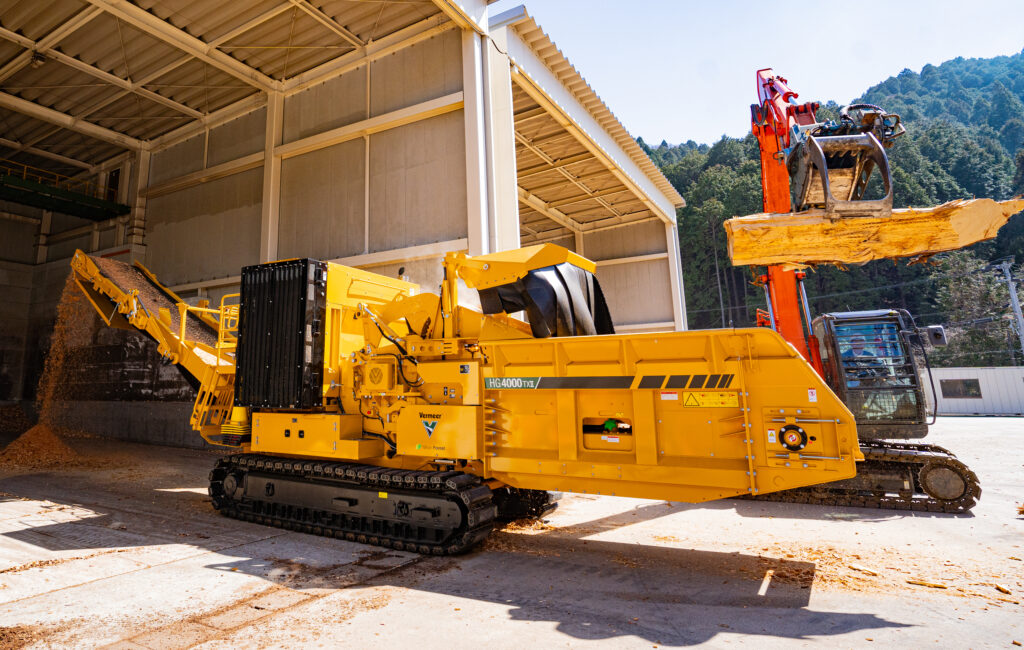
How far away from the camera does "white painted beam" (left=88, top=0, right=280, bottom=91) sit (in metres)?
11.1

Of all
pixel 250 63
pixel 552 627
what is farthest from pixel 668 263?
pixel 552 627

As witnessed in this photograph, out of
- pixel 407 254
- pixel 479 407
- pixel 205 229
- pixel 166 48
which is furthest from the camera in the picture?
pixel 205 229

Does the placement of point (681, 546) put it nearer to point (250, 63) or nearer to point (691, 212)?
point (250, 63)

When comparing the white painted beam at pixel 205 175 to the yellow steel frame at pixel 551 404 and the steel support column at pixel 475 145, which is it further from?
the yellow steel frame at pixel 551 404

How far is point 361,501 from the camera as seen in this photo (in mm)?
5461

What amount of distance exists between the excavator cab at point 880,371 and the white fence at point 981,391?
2064cm

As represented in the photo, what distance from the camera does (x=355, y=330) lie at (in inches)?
249

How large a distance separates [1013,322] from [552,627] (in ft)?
132

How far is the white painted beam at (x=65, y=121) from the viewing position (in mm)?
14906

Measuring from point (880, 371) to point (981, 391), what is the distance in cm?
2137

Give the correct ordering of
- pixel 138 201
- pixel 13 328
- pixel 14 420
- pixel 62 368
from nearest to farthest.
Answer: pixel 138 201
pixel 62 368
pixel 14 420
pixel 13 328

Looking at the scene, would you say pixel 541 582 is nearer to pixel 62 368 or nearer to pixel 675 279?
pixel 675 279

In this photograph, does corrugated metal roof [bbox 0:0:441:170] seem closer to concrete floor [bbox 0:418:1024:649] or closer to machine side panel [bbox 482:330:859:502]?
machine side panel [bbox 482:330:859:502]

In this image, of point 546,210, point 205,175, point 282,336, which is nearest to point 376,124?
point 205,175
